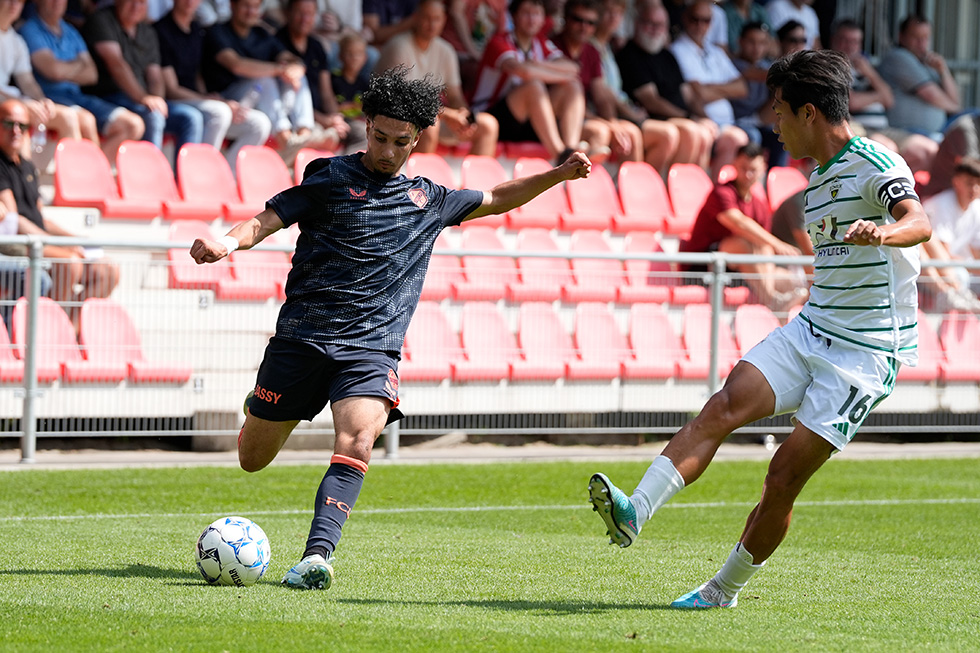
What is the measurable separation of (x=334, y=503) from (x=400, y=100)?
1730 millimetres

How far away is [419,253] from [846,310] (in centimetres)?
198

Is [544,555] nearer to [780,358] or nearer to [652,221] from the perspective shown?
[780,358]

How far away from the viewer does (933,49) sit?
22.3 metres

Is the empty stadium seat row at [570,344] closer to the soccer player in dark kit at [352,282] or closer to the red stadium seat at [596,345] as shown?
the red stadium seat at [596,345]

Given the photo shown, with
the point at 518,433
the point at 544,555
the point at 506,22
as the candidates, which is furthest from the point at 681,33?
the point at 544,555

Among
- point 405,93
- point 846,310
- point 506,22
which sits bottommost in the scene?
point 846,310

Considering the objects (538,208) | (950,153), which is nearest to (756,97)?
(950,153)

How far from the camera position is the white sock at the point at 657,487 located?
494 cm

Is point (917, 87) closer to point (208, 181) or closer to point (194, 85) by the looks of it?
point (194, 85)

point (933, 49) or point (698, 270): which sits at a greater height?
point (933, 49)

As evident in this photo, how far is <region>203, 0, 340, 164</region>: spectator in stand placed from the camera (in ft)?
44.3

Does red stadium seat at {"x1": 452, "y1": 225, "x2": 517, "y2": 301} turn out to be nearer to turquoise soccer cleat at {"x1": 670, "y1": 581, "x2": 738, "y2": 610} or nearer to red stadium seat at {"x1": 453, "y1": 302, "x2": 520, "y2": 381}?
red stadium seat at {"x1": 453, "y1": 302, "x2": 520, "y2": 381}

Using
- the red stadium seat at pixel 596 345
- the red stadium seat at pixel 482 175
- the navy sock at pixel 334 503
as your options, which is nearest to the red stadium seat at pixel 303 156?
the red stadium seat at pixel 482 175

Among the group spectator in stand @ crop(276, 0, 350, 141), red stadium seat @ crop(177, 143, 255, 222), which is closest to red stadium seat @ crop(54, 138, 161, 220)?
red stadium seat @ crop(177, 143, 255, 222)
